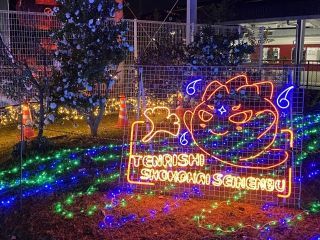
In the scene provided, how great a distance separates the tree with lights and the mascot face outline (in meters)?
2.50

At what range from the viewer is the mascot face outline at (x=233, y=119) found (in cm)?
497

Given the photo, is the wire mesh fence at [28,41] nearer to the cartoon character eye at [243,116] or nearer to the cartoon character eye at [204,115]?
the cartoon character eye at [204,115]

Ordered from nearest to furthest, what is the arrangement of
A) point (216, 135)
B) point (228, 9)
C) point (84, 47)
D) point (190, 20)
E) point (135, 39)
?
point (216, 135)
point (84, 47)
point (135, 39)
point (190, 20)
point (228, 9)

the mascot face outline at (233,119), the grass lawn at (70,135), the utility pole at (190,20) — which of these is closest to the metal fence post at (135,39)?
the utility pole at (190,20)

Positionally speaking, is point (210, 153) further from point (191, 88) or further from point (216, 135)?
point (191, 88)

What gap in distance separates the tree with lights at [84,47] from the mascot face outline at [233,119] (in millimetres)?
2495

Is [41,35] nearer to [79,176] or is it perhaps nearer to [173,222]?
[79,176]

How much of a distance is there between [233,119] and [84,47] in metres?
3.67

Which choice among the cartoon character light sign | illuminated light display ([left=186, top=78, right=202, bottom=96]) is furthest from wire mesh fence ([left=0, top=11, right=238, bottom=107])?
illuminated light display ([left=186, top=78, right=202, bottom=96])

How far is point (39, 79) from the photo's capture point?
8234mm

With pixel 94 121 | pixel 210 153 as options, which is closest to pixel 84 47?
pixel 94 121

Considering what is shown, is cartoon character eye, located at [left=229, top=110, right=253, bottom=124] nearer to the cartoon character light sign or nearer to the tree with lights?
the cartoon character light sign

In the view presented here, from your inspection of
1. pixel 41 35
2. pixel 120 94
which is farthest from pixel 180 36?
pixel 41 35

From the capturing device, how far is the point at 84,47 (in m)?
7.83
